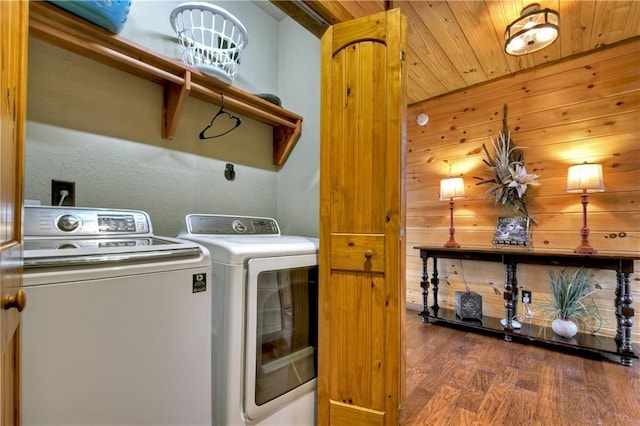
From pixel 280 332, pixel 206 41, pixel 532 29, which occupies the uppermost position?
pixel 532 29

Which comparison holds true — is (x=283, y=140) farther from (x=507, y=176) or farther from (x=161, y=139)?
(x=507, y=176)

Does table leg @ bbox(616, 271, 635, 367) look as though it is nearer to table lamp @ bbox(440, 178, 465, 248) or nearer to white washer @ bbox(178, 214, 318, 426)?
table lamp @ bbox(440, 178, 465, 248)

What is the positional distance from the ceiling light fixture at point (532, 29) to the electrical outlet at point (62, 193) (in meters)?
2.92

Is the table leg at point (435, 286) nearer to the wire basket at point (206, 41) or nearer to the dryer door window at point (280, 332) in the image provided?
the dryer door window at point (280, 332)

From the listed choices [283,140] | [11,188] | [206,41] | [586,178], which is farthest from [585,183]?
[11,188]

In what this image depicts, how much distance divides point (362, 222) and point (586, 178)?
218 centimetres

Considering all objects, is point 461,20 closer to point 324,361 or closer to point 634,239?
point 634,239

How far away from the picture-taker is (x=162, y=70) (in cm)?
151

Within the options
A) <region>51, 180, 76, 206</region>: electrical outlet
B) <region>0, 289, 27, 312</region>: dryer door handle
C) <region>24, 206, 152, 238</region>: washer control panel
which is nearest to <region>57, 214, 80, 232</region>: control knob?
<region>24, 206, 152, 238</region>: washer control panel

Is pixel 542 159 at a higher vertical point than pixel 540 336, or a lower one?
higher

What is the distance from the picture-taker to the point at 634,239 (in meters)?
2.34

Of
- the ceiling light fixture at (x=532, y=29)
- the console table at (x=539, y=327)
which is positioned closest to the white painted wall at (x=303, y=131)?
the ceiling light fixture at (x=532, y=29)

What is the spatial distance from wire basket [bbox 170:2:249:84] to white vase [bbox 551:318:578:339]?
3.10 metres

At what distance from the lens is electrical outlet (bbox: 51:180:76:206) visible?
1.33m
